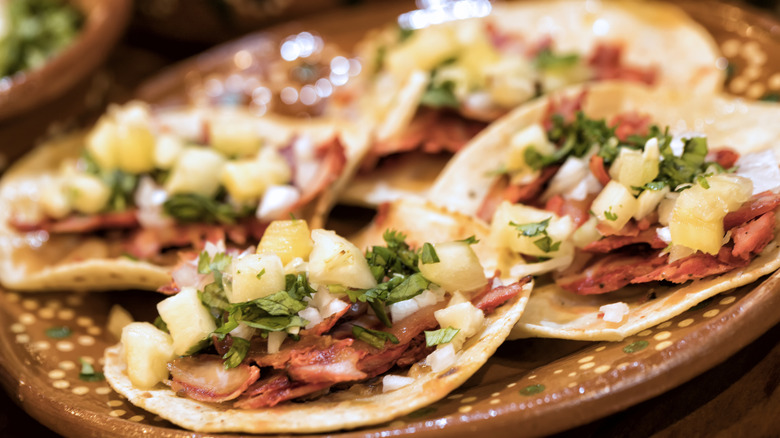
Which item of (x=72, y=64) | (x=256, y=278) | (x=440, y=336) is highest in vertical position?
(x=72, y=64)

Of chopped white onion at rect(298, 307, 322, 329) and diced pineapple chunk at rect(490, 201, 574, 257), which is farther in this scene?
diced pineapple chunk at rect(490, 201, 574, 257)

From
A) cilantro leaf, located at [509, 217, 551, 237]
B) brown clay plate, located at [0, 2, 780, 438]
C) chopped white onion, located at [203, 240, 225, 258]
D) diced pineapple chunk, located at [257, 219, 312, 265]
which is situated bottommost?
brown clay plate, located at [0, 2, 780, 438]

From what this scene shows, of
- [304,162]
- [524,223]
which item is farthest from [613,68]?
[304,162]

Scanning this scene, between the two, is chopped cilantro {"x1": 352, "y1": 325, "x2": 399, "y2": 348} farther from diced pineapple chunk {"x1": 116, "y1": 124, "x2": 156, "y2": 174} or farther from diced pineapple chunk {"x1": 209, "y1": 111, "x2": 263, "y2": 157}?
diced pineapple chunk {"x1": 116, "y1": 124, "x2": 156, "y2": 174}

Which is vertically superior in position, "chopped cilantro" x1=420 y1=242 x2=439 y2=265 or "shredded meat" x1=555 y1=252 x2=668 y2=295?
"chopped cilantro" x1=420 y1=242 x2=439 y2=265

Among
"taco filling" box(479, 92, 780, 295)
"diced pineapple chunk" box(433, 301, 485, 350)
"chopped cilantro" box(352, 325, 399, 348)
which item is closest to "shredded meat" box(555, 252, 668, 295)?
"taco filling" box(479, 92, 780, 295)

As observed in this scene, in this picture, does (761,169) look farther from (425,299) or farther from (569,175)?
(425,299)

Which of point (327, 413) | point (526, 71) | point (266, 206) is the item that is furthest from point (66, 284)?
point (526, 71)
